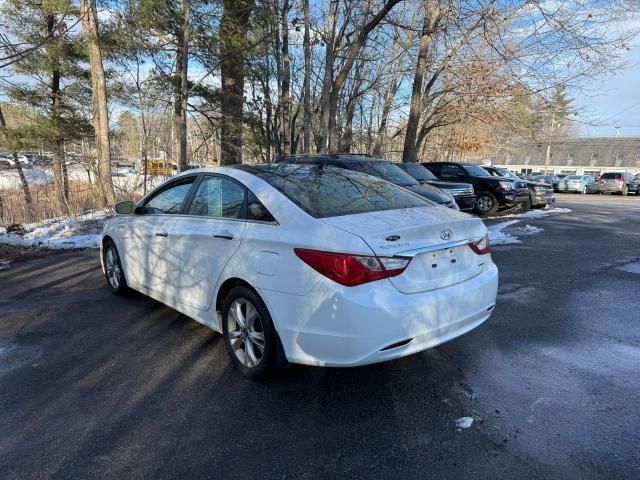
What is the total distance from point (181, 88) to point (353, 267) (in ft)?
41.3

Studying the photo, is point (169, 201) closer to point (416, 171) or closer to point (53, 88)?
point (416, 171)

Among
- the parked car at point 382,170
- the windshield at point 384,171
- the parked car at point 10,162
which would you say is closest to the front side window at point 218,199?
the parked car at point 382,170

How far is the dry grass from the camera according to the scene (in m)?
12.1

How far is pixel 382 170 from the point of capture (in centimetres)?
997

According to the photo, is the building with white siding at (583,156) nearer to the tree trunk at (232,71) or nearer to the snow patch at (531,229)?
the tree trunk at (232,71)

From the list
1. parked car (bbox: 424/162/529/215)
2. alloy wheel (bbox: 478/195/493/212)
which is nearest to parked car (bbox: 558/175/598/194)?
parked car (bbox: 424/162/529/215)

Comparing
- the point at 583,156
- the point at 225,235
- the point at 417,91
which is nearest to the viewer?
the point at 225,235

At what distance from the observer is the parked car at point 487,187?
14445 millimetres

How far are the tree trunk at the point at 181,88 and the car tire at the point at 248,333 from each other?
11.0 metres

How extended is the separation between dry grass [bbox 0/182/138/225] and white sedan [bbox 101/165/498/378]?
987 centimetres

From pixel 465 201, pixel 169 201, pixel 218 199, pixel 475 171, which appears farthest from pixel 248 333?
pixel 475 171

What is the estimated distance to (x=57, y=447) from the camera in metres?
2.52

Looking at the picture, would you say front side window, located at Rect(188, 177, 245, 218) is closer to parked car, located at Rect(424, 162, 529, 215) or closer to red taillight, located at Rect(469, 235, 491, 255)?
red taillight, located at Rect(469, 235, 491, 255)

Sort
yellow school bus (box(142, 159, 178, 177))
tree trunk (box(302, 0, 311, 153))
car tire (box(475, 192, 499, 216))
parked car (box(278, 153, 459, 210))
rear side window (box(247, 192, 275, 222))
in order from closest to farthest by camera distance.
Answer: rear side window (box(247, 192, 275, 222)) → parked car (box(278, 153, 459, 210)) → tree trunk (box(302, 0, 311, 153)) → car tire (box(475, 192, 499, 216)) → yellow school bus (box(142, 159, 178, 177))
